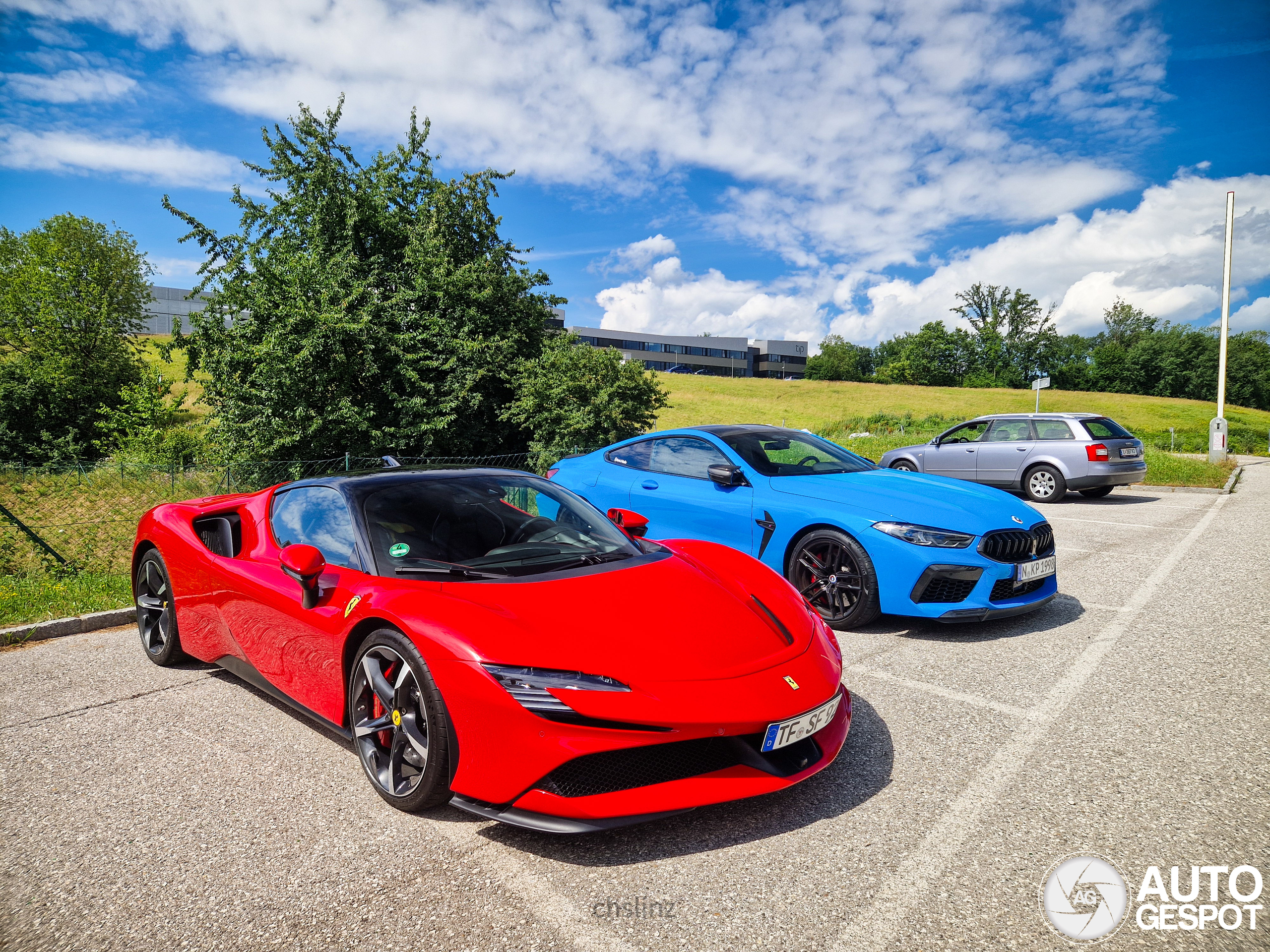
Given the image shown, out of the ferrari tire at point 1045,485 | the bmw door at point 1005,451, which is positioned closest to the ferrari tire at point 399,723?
the ferrari tire at point 1045,485

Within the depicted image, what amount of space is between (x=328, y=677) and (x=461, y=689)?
3.15ft

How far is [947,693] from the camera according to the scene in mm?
3760

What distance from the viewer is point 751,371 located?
130625 millimetres

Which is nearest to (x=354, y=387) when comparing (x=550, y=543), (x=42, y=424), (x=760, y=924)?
(x=550, y=543)

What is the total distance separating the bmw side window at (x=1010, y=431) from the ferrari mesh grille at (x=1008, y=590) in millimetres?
9044

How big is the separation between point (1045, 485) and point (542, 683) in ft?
41.0

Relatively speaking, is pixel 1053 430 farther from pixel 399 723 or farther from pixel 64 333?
pixel 64 333

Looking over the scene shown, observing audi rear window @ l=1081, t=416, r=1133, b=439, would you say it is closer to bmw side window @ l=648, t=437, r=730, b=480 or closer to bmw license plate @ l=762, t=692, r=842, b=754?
bmw side window @ l=648, t=437, r=730, b=480

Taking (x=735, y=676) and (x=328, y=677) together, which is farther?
(x=328, y=677)

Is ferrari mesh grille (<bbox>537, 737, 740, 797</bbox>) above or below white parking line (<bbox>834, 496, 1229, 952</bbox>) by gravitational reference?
above

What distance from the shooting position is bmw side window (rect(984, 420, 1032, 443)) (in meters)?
12.7

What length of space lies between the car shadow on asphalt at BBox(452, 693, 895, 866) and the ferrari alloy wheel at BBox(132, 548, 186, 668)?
265 cm

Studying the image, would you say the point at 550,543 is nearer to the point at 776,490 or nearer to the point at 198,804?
the point at 198,804

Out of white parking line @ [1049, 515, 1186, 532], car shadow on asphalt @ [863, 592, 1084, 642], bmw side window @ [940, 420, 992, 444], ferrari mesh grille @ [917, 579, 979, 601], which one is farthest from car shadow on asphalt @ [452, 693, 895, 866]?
bmw side window @ [940, 420, 992, 444]
